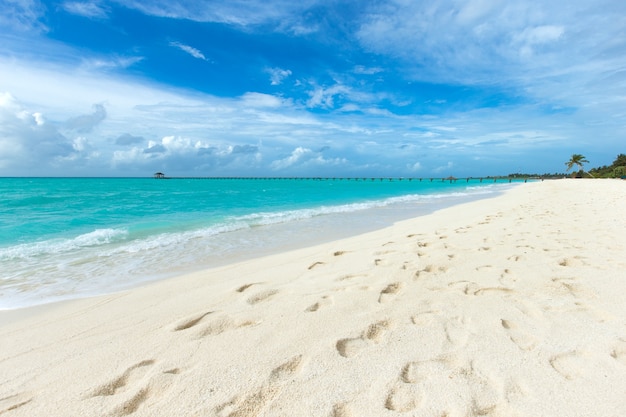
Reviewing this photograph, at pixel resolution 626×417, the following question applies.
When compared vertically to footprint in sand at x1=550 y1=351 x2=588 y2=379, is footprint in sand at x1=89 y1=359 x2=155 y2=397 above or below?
below

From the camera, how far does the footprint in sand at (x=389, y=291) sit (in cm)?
340

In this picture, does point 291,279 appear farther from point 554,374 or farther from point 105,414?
point 554,374

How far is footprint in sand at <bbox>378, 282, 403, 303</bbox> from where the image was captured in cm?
340

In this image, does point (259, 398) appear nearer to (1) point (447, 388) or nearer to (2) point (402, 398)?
(2) point (402, 398)

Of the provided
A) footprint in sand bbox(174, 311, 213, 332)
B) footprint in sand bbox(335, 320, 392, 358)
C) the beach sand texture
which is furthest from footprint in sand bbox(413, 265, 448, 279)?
footprint in sand bbox(174, 311, 213, 332)

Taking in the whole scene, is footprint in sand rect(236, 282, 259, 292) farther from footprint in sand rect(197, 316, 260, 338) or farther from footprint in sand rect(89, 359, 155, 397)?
footprint in sand rect(89, 359, 155, 397)

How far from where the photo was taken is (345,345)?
251cm

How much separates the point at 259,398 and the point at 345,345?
2.72ft

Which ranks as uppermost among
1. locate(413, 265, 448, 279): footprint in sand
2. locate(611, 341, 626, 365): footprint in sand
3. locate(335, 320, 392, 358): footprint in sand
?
locate(611, 341, 626, 365): footprint in sand

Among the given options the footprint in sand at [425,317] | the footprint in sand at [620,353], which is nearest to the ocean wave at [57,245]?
the footprint in sand at [425,317]

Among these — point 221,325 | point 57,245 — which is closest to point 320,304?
point 221,325

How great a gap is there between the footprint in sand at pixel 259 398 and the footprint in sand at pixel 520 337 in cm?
175

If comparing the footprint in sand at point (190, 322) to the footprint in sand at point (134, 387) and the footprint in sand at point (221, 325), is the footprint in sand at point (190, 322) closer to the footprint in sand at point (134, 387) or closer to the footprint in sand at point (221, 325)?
the footprint in sand at point (221, 325)

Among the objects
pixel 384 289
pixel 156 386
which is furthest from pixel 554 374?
pixel 156 386
